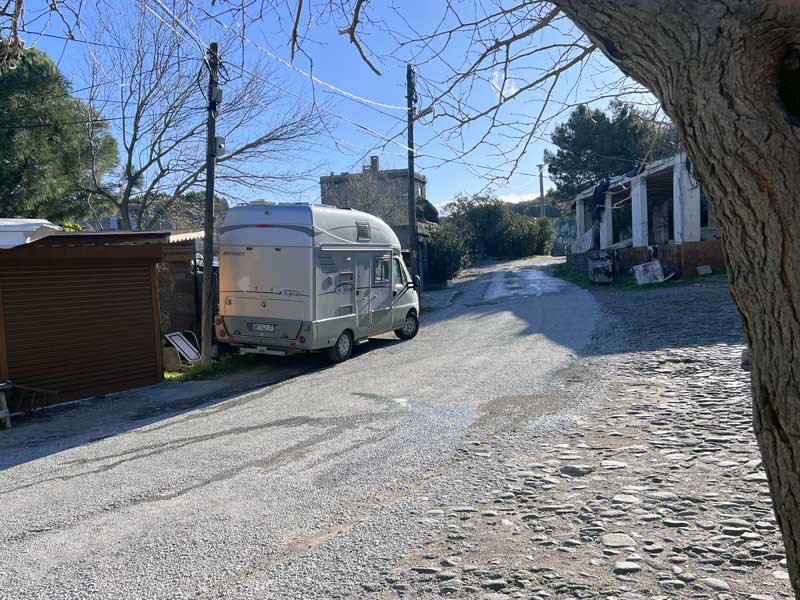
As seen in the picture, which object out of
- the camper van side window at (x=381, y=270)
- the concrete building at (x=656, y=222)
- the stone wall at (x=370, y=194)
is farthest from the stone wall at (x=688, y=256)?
the stone wall at (x=370, y=194)

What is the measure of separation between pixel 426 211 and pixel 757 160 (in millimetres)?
41312

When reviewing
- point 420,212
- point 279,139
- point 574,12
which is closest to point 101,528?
point 574,12

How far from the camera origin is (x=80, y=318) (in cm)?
1025

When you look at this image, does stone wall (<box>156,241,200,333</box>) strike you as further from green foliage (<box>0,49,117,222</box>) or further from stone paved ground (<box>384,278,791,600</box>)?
stone paved ground (<box>384,278,791,600</box>)

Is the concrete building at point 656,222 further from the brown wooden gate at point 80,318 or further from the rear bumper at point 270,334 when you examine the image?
the brown wooden gate at point 80,318

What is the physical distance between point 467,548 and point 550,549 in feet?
1.71

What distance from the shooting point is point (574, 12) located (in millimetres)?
2180

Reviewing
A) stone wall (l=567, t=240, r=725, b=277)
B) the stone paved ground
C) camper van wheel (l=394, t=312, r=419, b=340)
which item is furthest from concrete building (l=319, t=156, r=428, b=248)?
the stone paved ground

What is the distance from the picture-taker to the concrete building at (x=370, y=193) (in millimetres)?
36219

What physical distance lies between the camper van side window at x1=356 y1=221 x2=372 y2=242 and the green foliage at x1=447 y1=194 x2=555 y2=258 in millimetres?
34223

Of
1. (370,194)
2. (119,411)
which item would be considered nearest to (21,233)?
(119,411)

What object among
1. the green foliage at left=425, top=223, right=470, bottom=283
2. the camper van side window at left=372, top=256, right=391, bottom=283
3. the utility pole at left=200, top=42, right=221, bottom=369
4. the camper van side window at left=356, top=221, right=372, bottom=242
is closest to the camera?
the utility pole at left=200, top=42, right=221, bottom=369

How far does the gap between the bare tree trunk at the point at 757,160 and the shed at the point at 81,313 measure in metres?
9.07

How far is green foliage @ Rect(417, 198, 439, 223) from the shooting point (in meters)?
40.8
